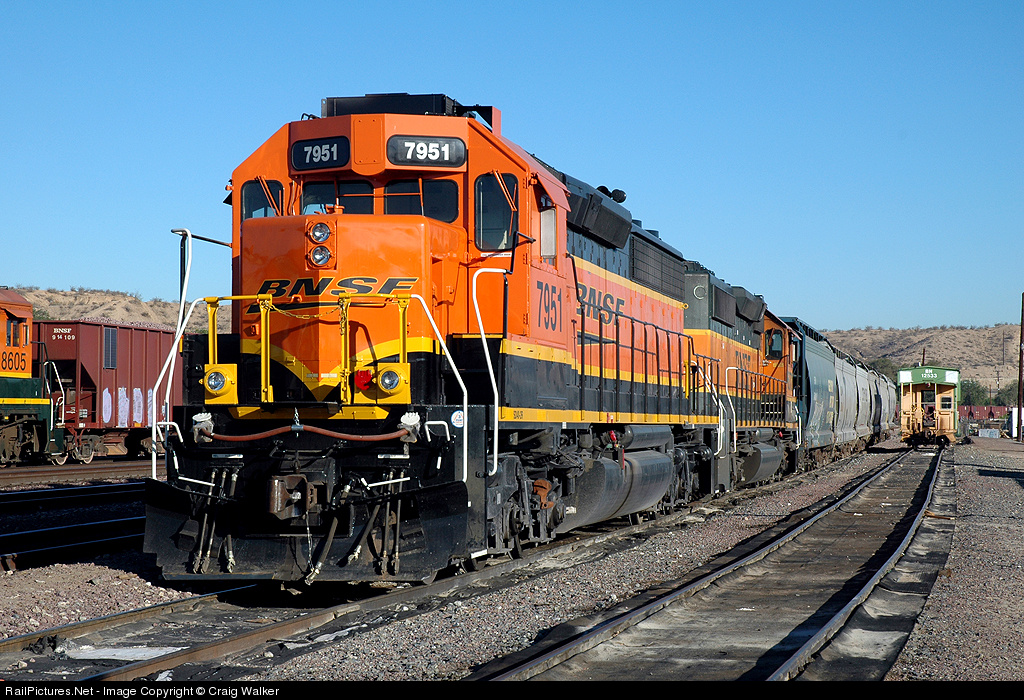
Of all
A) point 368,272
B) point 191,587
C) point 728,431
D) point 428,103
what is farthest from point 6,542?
point 728,431

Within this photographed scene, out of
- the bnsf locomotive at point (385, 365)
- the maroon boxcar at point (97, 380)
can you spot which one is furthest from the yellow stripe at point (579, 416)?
the maroon boxcar at point (97, 380)

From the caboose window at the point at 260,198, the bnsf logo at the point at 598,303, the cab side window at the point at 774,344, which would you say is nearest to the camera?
the caboose window at the point at 260,198

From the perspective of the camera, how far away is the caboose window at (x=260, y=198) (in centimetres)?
834

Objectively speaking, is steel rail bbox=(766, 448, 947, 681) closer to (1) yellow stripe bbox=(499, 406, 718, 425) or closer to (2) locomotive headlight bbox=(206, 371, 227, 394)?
(1) yellow stripe bbox=(499, 406, 718, 425)

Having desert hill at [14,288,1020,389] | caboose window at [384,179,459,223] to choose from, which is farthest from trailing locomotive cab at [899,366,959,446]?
desert hill at [14,288,1020,389]

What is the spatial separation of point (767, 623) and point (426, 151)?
4518 mm

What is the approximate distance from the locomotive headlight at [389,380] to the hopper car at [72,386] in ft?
47.0

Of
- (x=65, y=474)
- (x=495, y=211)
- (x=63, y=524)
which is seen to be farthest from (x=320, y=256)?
(x=65, y=474)

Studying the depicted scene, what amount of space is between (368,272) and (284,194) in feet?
4.15

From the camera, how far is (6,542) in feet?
34.3

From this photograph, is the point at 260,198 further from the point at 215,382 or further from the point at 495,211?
the point at 495,211

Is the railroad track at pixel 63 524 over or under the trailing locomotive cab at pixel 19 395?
under

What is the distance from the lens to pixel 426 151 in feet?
26.4

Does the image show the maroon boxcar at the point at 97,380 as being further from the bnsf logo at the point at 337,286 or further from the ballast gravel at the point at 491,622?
the bnsf logo at the point at 337,286
